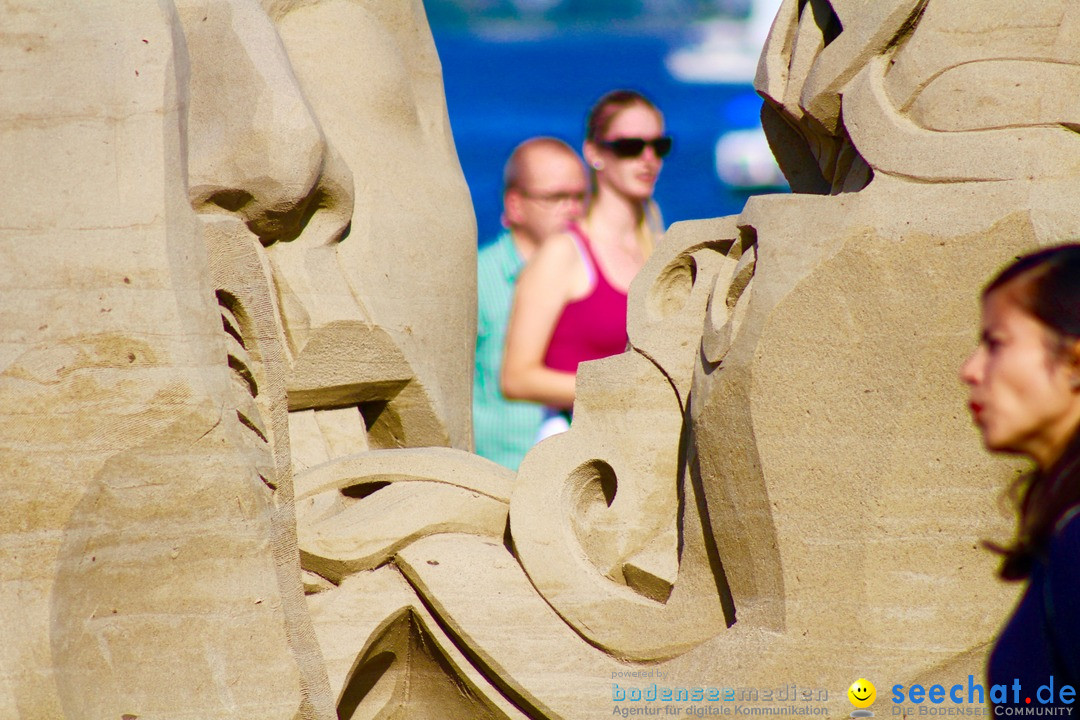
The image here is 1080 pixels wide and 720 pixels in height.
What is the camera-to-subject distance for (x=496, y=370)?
4551 mm

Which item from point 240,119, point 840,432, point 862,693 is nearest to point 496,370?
point 240,119

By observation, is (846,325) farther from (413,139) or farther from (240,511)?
(413,139)

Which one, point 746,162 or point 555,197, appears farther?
point 746,162

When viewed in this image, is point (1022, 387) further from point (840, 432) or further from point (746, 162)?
point (746, 162)

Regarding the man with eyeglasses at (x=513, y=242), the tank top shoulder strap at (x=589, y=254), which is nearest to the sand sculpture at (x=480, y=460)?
the tank top shoulder strap at (x=589, y=254)

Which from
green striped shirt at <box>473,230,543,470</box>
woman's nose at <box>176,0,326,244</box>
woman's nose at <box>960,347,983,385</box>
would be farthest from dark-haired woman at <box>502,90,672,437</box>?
woman's nose at <box>960,347,983,385</box>

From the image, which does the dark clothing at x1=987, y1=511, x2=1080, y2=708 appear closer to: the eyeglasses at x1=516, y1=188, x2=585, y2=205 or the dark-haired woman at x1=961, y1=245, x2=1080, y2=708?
the dark-haired woman at x1=961, y1=245, x2=1080, y2=708

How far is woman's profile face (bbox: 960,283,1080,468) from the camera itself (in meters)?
1.55

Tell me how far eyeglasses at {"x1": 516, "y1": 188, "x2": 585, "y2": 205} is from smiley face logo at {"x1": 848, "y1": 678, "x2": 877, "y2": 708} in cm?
219

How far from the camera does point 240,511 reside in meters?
2.71

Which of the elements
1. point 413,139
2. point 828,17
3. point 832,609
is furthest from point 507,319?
point 832,609

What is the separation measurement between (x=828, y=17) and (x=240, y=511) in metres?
1.71

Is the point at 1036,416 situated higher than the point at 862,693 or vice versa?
the point at 1036,416

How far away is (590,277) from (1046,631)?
2.64 meters
